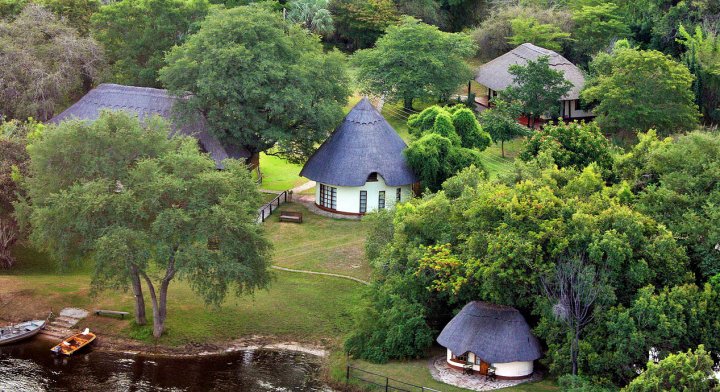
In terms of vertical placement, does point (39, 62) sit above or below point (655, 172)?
above

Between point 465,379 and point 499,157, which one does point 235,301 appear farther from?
point 499,157

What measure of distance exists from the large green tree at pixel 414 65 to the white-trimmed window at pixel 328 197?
1676 centimetres

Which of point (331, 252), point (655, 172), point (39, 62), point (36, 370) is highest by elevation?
point (39, 62)

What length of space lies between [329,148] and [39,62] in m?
20.5

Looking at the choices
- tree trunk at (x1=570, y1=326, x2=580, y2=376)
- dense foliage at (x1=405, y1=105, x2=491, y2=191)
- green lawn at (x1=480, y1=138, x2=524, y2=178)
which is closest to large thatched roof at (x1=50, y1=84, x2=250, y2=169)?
dense foliage at (x1=405, y1=105, x2=491, y2=191)

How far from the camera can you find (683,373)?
38.9 metres

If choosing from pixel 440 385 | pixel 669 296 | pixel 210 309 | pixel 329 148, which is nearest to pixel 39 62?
pixel 329 148

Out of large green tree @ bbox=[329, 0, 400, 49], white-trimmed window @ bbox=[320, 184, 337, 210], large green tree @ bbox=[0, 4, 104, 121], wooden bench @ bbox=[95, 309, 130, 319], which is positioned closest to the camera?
wooden bench @ bbox=[95, 309, 130, 319]

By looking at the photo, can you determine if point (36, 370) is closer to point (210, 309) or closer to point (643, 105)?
point (210, 309)

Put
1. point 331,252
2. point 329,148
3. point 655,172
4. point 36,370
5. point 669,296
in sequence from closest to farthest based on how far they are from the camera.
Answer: point 669,296 → point 36,370 → point 655,172 → point 331,252 → point 329,148

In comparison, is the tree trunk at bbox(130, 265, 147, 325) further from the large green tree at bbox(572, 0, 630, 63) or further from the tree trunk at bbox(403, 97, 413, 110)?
the large green tree at bbox(572, 0, 630, 63)

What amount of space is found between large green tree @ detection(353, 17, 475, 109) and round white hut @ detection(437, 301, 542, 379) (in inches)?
1459

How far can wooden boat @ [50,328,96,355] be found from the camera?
51500 millimetres

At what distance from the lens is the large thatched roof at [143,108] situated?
69.7 metres
